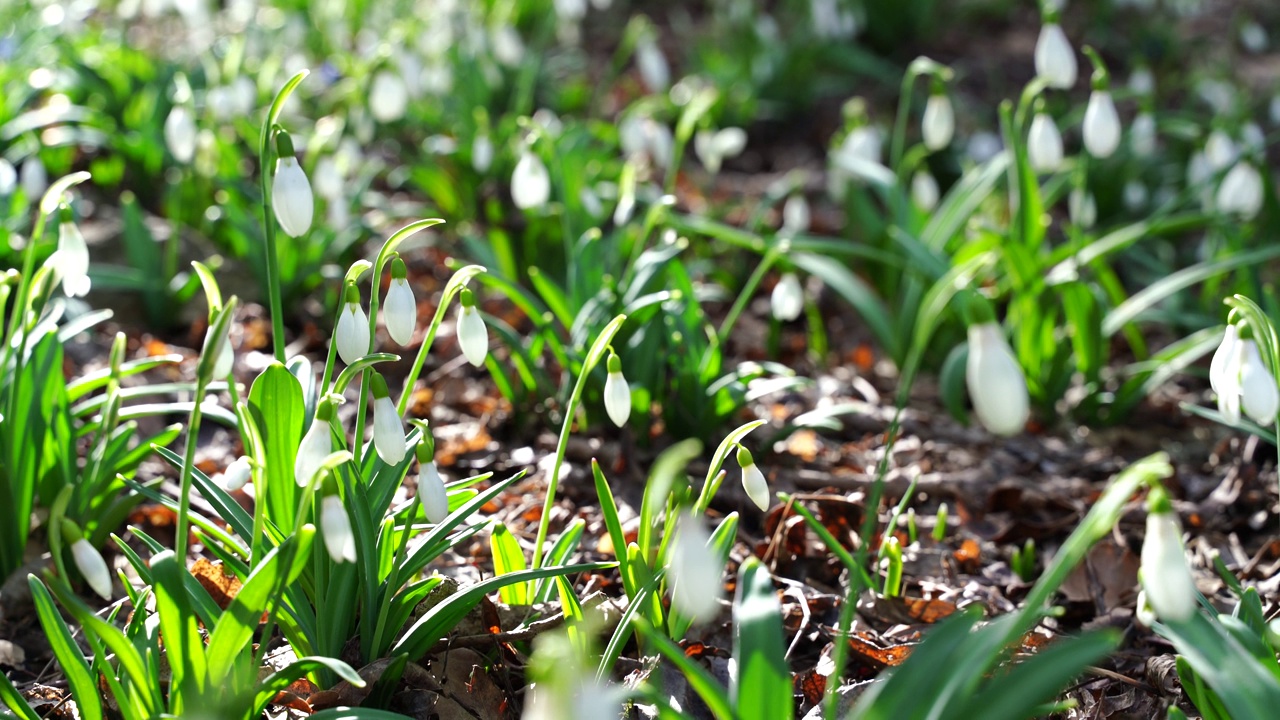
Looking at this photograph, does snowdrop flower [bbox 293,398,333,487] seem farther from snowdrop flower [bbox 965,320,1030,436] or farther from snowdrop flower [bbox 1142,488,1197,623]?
snowdrop flower [bbox 1142,488,1197,623]

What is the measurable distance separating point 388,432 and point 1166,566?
102 cm

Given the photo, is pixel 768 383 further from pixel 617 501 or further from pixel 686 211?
pixel 686 211

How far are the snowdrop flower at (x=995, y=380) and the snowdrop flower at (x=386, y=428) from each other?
2.59 ft

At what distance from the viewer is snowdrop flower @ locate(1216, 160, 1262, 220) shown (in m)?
3.12

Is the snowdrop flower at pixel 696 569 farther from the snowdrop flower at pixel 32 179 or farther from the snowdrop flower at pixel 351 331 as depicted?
the snowdrop flower at pixel 32 179

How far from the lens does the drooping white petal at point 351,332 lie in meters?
1.61

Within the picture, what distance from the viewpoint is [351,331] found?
Answer: 1620 mm

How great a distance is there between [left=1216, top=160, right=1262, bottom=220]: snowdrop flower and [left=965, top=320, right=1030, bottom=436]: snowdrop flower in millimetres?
2282

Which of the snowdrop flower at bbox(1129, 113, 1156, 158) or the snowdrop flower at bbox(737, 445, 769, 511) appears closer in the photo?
the snowdrop flower at bbox(737, 445, 769, 511)

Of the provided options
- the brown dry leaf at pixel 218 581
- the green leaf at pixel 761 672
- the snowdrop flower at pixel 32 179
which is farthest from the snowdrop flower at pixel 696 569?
the snowdrop flower at pixel 32 179

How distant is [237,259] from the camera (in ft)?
12.3

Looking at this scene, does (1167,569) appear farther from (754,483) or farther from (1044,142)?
(1044,142)

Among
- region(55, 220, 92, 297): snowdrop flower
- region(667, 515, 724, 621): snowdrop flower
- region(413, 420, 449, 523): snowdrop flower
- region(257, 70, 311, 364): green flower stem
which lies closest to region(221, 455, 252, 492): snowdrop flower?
region(257, 70, 311, 364): green flower stem

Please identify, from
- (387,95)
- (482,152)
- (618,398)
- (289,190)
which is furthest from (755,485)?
(482,152)
